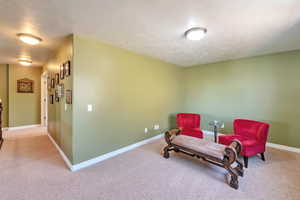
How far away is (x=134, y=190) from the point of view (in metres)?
1.92

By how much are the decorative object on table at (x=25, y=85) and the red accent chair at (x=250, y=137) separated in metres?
6.75

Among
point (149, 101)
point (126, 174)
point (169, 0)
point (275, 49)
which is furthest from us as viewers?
point (149, 101)

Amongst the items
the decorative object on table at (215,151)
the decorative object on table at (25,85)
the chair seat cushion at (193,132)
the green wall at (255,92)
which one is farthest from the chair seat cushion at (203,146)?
the decorative object on table at (25,85)

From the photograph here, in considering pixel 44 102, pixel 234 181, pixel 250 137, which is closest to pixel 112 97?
pixel 234 181

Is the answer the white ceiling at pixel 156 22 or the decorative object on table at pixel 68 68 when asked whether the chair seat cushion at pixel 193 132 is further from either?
the decorative object on table at pixel 68 68

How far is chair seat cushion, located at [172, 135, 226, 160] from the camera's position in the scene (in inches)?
86.2

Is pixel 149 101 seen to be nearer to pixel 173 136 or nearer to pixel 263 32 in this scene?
pixel 173 136

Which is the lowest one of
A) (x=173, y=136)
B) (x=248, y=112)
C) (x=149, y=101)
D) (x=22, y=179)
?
(x=22, y=179)

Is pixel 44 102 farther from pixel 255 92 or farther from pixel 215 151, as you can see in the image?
pixel 255 92

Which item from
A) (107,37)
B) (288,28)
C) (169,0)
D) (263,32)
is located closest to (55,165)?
(107,37)

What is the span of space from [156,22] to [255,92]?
132 inches

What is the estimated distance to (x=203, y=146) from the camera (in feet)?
7.85

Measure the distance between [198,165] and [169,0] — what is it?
2.66m

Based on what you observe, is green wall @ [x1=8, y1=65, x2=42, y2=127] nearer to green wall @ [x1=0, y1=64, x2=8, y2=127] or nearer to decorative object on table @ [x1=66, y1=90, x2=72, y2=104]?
green wall @ [x1=0, y1=64, x2=8, y2=127]
